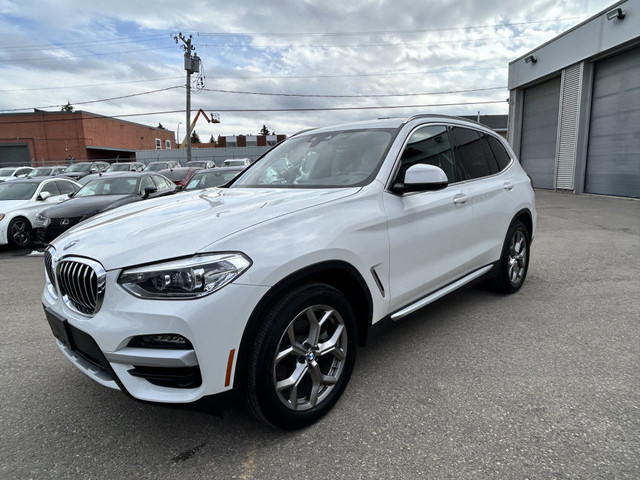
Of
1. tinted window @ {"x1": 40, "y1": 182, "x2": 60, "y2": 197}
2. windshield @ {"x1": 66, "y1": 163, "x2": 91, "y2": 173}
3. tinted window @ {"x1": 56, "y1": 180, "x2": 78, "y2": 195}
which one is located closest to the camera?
tinted window @ {"x1": 40, "y1": 182, "x2": 60, "y2": 197}

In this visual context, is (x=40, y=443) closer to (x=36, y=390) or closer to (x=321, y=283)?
(x=36, y=390)

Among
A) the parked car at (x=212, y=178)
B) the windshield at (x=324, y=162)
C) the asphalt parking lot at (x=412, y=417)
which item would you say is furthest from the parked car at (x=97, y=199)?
the asphalt parking lot at (x=412, y=417)

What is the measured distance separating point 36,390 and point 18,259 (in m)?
6.09

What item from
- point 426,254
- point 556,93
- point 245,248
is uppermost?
point 556,93

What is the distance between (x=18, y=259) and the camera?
7.80 metres

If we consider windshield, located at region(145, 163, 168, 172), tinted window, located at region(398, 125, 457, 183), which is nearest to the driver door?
tinted window, located at region(398, 125, 457, 183)

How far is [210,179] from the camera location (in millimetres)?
10039

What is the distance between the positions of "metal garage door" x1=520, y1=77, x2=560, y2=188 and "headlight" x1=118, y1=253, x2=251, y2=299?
802 inches

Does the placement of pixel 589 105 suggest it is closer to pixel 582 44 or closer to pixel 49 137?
pixel 582 44

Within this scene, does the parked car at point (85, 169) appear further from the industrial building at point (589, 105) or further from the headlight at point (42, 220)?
the industrial building at point (589, 105)

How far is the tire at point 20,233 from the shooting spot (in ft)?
28.4

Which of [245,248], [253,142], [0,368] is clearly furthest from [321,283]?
[253,142]

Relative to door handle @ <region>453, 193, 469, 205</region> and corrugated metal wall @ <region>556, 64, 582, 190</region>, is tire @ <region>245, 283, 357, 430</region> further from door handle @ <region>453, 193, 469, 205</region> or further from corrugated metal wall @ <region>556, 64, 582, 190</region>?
corrugated metal wall @ <region>556, 64, 582, 190</region>

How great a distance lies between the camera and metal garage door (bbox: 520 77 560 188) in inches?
762
